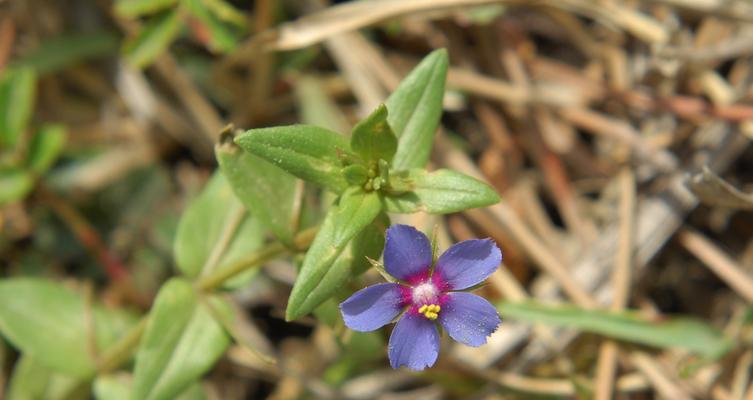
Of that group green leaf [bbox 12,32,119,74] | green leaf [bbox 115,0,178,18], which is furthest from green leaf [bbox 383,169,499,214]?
green leaf [bbox 12,32,119,74]

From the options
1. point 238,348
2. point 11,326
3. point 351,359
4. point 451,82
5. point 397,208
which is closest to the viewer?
point 397,208

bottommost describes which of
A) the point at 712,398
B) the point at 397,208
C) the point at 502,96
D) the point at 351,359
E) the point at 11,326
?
the point at 712,398

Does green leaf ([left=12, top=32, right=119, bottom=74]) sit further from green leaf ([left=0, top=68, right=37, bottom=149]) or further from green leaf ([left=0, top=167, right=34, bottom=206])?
green leaf ([left=0, top=167, right=34, bottom=206])

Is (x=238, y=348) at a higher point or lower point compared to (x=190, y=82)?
lower

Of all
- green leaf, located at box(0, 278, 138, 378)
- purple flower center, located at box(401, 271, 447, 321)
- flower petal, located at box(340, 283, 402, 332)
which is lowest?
green leaf, located at box(0, 278, 138, 378)

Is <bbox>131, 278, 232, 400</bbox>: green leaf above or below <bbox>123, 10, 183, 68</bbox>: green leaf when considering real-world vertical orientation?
below

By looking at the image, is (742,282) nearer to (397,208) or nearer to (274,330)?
(397,208)

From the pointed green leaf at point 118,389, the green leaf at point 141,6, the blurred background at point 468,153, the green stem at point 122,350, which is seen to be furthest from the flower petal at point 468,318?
the green leaf at point 141,6

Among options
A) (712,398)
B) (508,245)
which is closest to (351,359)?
(508,245)
